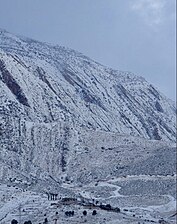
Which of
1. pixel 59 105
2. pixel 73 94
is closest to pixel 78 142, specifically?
pixel 59 105

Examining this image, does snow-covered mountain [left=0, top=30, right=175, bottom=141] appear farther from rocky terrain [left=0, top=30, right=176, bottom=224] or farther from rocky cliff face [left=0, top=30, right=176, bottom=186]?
rocky terrain [left=0, top=30, right=176, bottom=224]

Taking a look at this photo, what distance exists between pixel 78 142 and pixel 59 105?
17.3 meters

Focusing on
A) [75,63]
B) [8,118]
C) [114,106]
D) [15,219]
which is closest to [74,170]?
[8,118]

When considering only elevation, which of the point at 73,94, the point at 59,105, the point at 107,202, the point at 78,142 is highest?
the point at 73,94

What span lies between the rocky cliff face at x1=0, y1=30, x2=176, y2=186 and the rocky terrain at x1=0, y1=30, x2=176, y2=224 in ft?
0.80

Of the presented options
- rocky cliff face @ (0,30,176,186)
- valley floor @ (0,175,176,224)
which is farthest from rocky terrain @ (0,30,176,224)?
rocky cliff face @ (0,30,176,186)

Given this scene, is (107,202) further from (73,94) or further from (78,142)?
(73,94)

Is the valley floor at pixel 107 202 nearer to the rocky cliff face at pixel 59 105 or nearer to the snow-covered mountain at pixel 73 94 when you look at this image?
the rocky cliff face at pixel 59 105

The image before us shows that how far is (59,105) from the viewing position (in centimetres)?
10775

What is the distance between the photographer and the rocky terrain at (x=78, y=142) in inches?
2234

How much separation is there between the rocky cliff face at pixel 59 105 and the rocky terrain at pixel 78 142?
0.80 feet

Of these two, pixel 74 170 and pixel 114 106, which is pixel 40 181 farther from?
pixel 114 106

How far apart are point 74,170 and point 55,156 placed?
5390 millimetres

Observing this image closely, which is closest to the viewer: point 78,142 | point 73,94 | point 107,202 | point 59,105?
point 107,202
